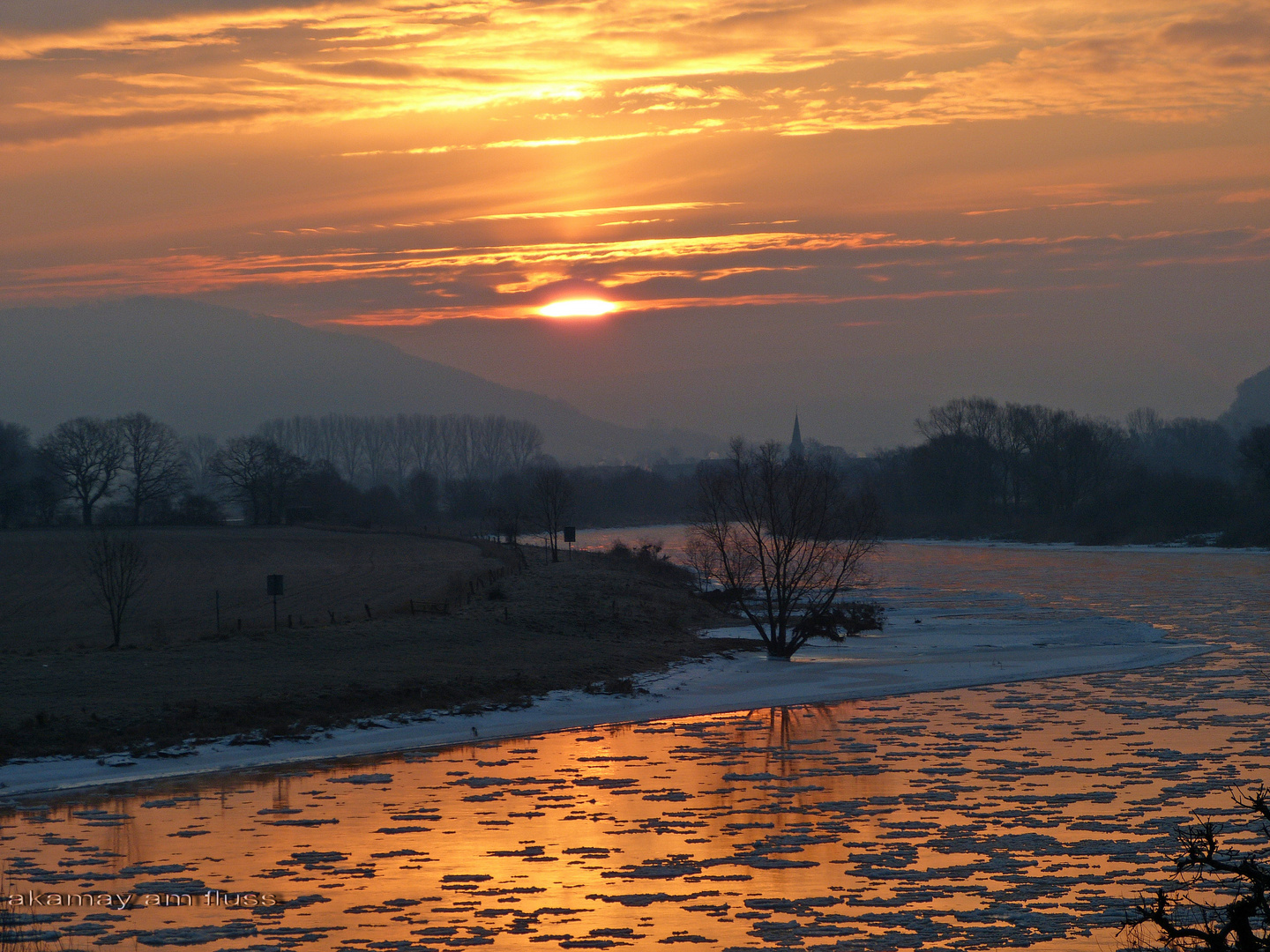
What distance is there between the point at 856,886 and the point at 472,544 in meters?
73.7

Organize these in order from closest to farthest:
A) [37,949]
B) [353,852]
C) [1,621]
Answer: [37,949] → [353,852] → [1,621]

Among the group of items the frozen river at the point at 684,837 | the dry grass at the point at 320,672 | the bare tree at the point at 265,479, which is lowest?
the frozen river at the point at 684,837

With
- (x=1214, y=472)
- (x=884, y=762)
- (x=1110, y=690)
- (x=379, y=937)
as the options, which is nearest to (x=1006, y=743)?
(x=884, y=762)

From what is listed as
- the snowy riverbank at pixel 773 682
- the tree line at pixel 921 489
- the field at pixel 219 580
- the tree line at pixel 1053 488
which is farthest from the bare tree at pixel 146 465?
the snowy riverbank at pixel 773 682

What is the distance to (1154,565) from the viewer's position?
8262cm

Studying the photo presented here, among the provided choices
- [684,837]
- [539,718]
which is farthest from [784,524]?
[684,837]

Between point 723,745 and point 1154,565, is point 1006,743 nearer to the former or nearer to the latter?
point 723,745

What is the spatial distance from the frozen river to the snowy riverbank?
1097 millimetres

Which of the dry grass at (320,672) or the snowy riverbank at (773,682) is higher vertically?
the dry grass at (320,672)

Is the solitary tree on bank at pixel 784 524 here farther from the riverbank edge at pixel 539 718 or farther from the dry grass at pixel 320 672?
the dry grass at pixel 320 672

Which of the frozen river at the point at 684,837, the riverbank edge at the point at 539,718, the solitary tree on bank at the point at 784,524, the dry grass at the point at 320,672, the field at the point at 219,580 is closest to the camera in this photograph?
the frozen river at the point at 684,837

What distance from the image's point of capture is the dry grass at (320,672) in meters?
21.7

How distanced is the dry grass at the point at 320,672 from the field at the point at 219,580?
3.68 meters

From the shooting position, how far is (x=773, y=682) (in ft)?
99.0
